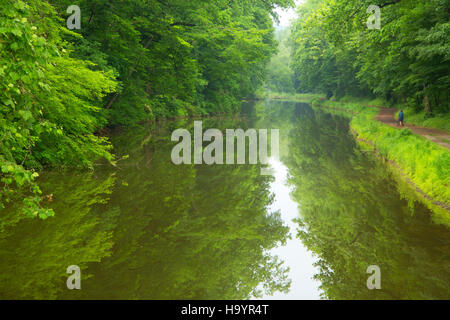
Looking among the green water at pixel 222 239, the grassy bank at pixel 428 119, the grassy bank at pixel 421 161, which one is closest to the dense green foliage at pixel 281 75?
the grassy bank at pixel 428 119

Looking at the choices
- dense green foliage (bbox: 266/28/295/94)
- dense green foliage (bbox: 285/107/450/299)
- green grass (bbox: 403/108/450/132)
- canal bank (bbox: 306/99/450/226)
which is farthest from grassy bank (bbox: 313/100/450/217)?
dense green foliage (bbox: 266/28/295/94)

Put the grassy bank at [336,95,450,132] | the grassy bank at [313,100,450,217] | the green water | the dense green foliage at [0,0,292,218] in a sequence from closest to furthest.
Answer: the dense green foliage at [0,0,292,218]
the green water
the grassy bank at [313,100,450,217]
the grassy bank at [336,95,450,132]

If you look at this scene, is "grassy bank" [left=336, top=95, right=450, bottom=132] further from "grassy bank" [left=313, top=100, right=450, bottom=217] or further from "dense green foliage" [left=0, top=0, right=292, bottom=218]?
"dense green foliage" [left=0, top=0, right=292, bottom=218]

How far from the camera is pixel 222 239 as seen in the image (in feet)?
26.2

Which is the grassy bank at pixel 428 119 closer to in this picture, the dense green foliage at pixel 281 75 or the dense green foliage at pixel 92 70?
the dense green foliage at pixel 92 70

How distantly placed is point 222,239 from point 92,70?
381 inches

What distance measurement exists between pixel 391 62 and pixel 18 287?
26.9 metres

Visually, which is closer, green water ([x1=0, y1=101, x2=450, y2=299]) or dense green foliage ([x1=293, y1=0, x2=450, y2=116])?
green water ([x1=0, y1=101, x2=450, y2=299])

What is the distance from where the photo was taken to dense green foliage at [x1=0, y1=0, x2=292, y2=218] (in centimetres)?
473

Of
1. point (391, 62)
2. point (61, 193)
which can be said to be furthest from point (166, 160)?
point (391, 62)

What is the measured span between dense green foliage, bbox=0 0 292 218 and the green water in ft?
4.08

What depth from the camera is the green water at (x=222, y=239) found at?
5.95 m

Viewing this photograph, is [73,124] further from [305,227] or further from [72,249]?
[305,227]

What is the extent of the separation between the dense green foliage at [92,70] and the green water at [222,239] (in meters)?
1.24
